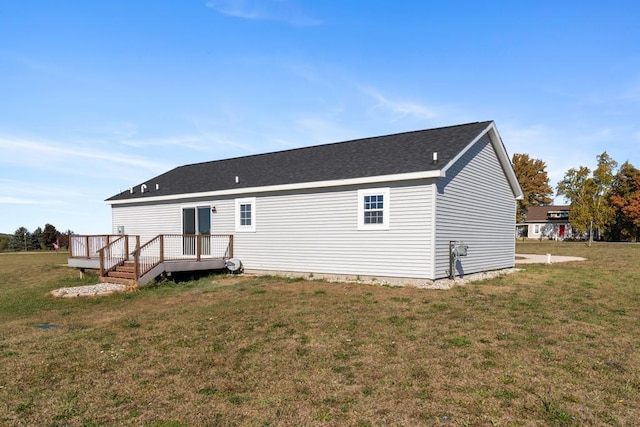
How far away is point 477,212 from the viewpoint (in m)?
14.8

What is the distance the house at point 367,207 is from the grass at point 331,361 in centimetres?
229

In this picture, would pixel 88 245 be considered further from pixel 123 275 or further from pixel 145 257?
pixel 145 257

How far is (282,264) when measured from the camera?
596 inches

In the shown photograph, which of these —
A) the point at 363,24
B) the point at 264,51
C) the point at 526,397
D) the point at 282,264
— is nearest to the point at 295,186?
the point at 282,264

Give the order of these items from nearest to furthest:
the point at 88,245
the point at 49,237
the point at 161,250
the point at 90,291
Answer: the point at 90,291 < the point at 161,250 < the point at 88,245 < the point at 49,237

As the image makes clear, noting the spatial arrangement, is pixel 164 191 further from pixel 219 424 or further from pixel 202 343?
pixel 219 424

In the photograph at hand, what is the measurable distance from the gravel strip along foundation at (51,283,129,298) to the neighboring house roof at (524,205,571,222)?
210ft

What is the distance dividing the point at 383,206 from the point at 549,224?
59.5m

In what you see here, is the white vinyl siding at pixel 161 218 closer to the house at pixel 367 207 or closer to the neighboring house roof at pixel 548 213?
the house at pixel 367 207

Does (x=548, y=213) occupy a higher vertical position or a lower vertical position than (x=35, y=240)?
higher

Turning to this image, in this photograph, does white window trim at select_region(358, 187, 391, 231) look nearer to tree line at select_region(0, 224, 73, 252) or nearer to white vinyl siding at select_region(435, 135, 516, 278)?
white vinyl siding at select_region(435, 135, 516, 278)

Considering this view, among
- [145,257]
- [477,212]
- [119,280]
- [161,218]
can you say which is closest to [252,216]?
[145,257]

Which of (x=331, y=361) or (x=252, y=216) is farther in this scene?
(x=252, y=216)

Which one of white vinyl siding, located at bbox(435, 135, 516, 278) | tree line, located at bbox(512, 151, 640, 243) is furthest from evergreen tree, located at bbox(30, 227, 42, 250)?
tree line, located at bbox(512, 151, 640, 243)
